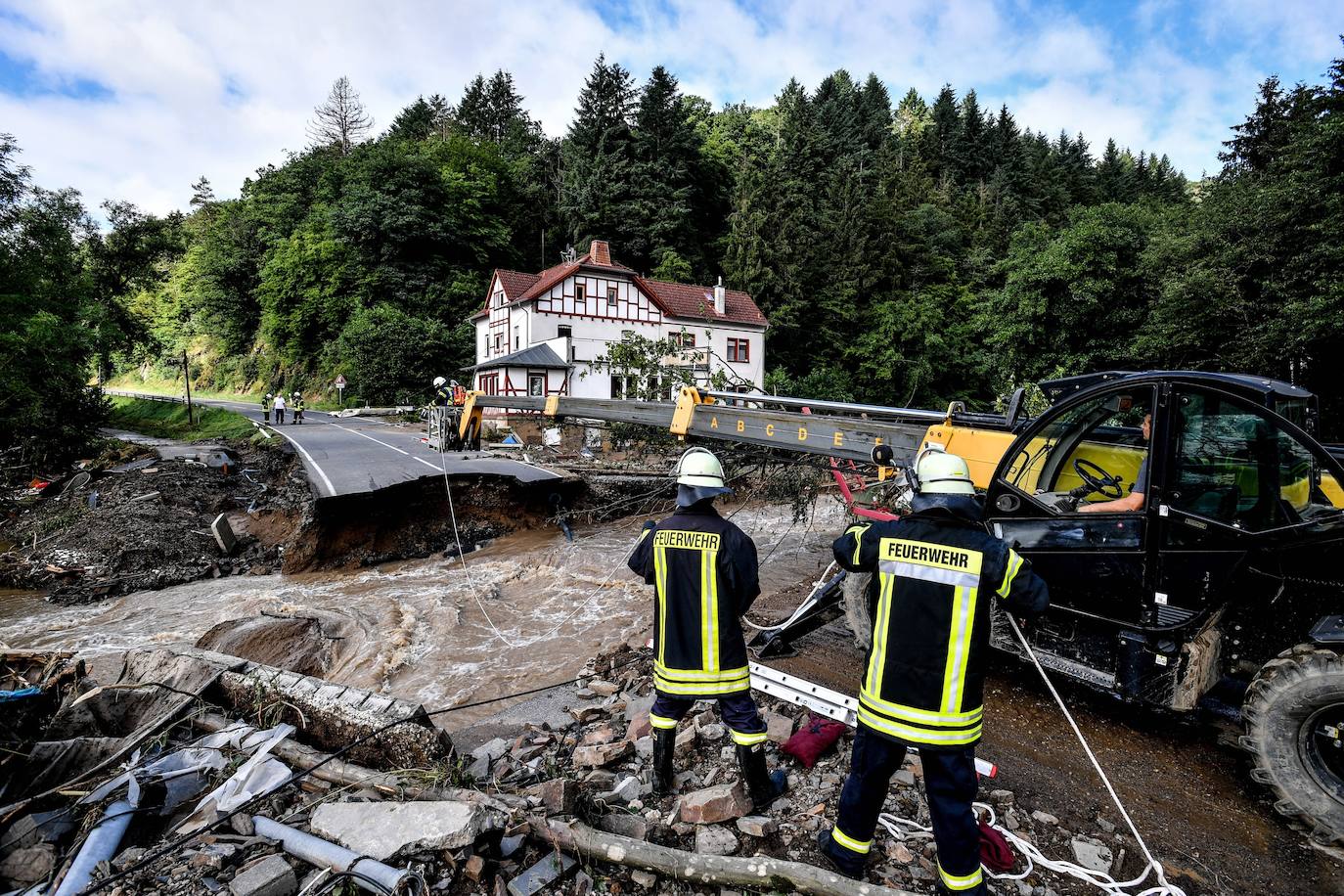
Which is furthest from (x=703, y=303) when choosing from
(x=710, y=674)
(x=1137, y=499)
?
(x=710, y=674)

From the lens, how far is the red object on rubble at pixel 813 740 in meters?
3.81

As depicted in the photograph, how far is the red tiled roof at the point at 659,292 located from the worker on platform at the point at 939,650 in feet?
96.6

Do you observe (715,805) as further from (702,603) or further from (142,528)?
(142,528)

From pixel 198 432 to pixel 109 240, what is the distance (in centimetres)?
2135

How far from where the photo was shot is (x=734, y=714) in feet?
10.9

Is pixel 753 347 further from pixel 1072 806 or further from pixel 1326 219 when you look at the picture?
pixel 1072 806

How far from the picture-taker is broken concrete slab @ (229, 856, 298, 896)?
250cm

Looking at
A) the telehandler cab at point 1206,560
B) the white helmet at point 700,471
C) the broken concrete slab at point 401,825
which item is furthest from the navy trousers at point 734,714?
the telehandler cab at point 1206,560

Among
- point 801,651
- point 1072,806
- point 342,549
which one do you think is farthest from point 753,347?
point 1072,806

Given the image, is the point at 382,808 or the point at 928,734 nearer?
the point at 928,734

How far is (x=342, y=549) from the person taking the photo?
1170 cm

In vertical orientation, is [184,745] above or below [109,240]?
below

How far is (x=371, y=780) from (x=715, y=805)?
1.80 metres

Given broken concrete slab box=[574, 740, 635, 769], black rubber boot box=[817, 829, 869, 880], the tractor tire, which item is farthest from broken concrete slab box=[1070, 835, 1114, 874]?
broken concrete slab box=[574, 740, 635, 769]
